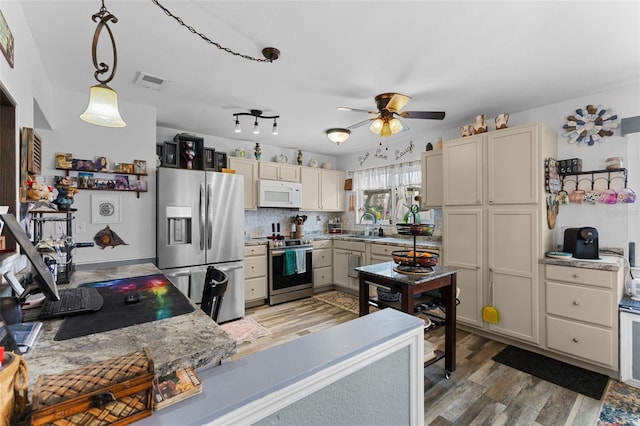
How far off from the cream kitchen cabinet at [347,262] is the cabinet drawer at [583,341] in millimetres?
2314

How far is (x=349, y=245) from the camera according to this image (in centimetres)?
459

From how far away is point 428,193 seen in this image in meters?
3.74

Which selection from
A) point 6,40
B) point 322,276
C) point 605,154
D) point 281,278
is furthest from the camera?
point 322,276

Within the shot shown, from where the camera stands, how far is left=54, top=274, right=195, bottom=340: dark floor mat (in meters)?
1.03

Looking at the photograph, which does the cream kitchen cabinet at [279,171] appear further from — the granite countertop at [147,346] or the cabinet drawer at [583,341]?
the cabinet drawer at [583,341]

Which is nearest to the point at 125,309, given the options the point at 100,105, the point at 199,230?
the point at 100,105

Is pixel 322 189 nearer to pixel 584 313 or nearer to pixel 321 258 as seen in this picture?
pixel 321 258

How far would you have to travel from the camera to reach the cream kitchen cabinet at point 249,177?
13.7 feet

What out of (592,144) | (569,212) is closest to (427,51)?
(592,144)

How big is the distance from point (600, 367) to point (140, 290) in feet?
11.5

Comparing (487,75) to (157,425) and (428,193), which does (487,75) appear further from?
(157,425)

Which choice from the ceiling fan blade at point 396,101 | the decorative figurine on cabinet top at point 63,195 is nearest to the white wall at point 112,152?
the decorative figurine on cabinet top at point 63,195

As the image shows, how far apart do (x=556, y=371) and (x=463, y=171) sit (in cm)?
203

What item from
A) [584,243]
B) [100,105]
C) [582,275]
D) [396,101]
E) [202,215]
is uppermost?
[396,101]
